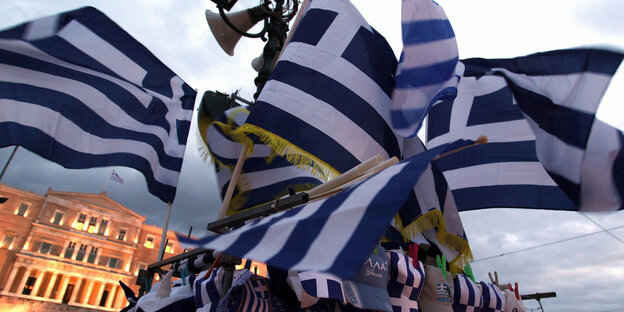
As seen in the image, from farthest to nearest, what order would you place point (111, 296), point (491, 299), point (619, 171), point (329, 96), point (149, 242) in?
point (149, 242), point (111, 296), point (491, 299), point (329, 96), point (619, 171)

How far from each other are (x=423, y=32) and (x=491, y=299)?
3.06m

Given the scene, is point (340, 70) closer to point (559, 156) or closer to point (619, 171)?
point (559, 156)

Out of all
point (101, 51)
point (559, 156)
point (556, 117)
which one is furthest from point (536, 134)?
point (101, 51)

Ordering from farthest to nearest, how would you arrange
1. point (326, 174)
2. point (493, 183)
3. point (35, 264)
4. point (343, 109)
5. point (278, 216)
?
point (35, 264) < point (493, 183) < point (343, 109) < point (326, 174) < point (278, 216)

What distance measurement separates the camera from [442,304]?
10.2ft

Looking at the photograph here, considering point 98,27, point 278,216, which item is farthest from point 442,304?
point 98,27

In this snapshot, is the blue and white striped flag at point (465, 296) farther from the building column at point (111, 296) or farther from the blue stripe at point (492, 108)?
the building column at point (111, 296)

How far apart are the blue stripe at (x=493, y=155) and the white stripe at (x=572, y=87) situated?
151 centimetres

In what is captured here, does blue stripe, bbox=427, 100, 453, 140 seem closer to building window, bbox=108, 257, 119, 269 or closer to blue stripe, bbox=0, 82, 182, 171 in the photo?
blue stripe, bbox=0, 82, 182, 171

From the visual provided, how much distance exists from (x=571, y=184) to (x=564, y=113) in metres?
0.61

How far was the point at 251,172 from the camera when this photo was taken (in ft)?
12.0

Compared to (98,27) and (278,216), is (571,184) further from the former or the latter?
(98,27)

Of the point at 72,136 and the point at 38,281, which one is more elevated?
the point at 38,281

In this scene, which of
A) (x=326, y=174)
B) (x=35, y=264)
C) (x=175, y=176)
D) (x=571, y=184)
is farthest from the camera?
(x=35, y=264)
